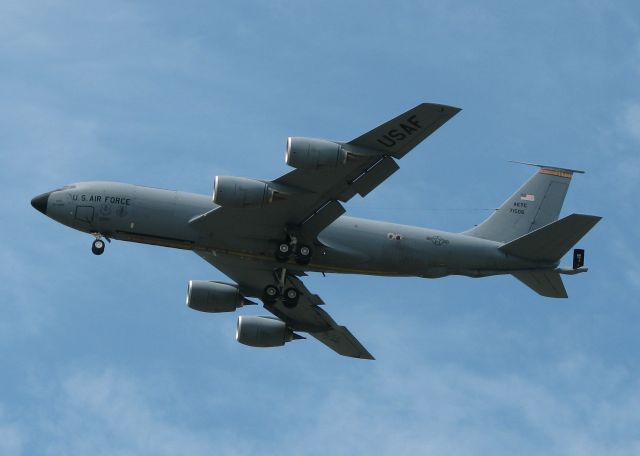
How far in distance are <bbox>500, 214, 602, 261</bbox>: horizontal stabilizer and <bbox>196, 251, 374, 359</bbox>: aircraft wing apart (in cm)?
1030

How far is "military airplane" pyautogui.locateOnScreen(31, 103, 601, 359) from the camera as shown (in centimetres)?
5334

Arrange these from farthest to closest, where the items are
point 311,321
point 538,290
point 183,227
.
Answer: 1. point 311,321
2. point 538,290
3. point 183,227

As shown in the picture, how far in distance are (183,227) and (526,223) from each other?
17.4 m

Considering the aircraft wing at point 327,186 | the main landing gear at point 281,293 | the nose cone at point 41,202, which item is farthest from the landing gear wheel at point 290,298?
the nose cone at point 41,202

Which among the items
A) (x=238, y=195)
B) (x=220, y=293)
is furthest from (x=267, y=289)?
(x=238, y=195)

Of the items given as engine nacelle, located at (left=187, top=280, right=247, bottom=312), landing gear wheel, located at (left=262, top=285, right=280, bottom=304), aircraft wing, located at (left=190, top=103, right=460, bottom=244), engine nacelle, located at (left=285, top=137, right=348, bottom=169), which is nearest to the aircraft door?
aircraft wing, located at (left=190, top=103, right=460, bottom=244)

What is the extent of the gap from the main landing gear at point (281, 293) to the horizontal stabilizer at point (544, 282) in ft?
34.7

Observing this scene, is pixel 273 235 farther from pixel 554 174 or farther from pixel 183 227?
pixel 554 174

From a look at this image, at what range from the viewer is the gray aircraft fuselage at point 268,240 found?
184 feet

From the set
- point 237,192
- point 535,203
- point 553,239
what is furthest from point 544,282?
point 237,192

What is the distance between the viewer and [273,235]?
56.9 m

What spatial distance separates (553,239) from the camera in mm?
57469

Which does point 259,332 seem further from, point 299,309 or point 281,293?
point 281,293

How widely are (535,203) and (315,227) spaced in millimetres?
12455
